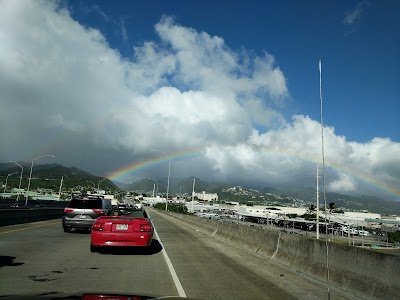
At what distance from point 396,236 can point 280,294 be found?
5562 centimetres

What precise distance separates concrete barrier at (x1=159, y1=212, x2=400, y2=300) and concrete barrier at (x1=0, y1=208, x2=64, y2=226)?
16.3 m

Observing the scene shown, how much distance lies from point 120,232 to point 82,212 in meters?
7.97

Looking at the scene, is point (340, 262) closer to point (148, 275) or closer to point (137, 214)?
point (148, 275)

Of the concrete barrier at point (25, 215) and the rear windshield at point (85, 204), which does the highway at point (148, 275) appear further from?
the concrete barrier at point (25, 215)

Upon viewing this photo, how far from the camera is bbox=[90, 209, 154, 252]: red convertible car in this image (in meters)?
12.8

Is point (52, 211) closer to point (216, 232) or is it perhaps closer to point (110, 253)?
point (216, 232)

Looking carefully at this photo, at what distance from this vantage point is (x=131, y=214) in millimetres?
14688

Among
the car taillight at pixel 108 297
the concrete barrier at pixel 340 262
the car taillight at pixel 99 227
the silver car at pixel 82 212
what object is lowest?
the car taillight at pixel 108 297

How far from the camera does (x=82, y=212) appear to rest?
65.9ft

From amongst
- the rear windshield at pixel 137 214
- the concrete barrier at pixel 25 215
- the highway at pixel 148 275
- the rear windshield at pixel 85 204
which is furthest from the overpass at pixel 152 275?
the concrete barrier at pixel 25 215

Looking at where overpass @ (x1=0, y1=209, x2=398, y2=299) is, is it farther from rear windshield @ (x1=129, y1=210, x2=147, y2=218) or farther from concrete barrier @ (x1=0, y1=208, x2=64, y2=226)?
concrete barrier @ (x1=0, y1=208, x2=64, y2=226)

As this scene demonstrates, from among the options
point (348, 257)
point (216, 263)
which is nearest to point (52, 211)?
point (216, 263)

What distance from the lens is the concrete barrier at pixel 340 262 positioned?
6.40 metres

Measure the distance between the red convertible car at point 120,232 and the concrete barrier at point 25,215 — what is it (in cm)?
1313
